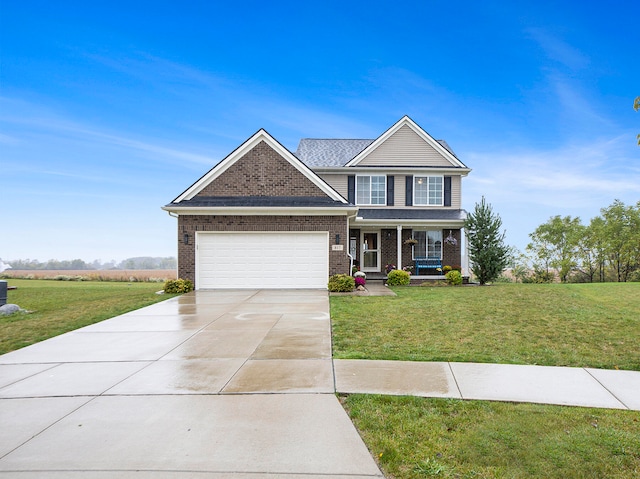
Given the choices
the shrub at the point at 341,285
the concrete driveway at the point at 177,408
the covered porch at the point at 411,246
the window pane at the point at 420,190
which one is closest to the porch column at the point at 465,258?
the covered porch at the point at 411,246

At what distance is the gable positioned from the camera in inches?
621

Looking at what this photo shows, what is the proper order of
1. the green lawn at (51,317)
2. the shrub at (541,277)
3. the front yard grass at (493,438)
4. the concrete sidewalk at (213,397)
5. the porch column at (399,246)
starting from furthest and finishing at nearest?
the shrub at (541,277), the porch column at (399,246), the green lawn at (51,317), the concrete sidewalk at (213,397), the front yard grass at (493,438)

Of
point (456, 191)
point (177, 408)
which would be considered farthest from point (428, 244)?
point (177, 408)

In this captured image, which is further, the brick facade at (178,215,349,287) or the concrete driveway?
the brick facade at (178,215,349,287)

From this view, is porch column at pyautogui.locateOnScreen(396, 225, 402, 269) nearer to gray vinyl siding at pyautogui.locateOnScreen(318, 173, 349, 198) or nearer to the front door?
the front door

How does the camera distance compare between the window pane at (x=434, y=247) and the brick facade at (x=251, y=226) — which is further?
the window pane at (x=434, y=247)

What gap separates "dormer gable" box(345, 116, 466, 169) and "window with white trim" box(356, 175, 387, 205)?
786 mm

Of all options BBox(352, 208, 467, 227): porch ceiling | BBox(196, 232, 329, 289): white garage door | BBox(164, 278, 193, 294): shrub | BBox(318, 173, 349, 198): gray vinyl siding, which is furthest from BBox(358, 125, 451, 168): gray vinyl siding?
BBox(164, 278, 193, 294): shrub

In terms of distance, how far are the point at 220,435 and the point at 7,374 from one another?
390cm

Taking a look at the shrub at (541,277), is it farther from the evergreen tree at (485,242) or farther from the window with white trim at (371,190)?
the window with white trim at (371,190)

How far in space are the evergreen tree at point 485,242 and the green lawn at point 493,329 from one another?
5.72m

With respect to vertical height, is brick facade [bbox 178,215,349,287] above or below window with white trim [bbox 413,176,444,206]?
below

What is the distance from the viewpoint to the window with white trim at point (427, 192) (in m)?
20.6

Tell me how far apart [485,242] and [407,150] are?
257 inches
